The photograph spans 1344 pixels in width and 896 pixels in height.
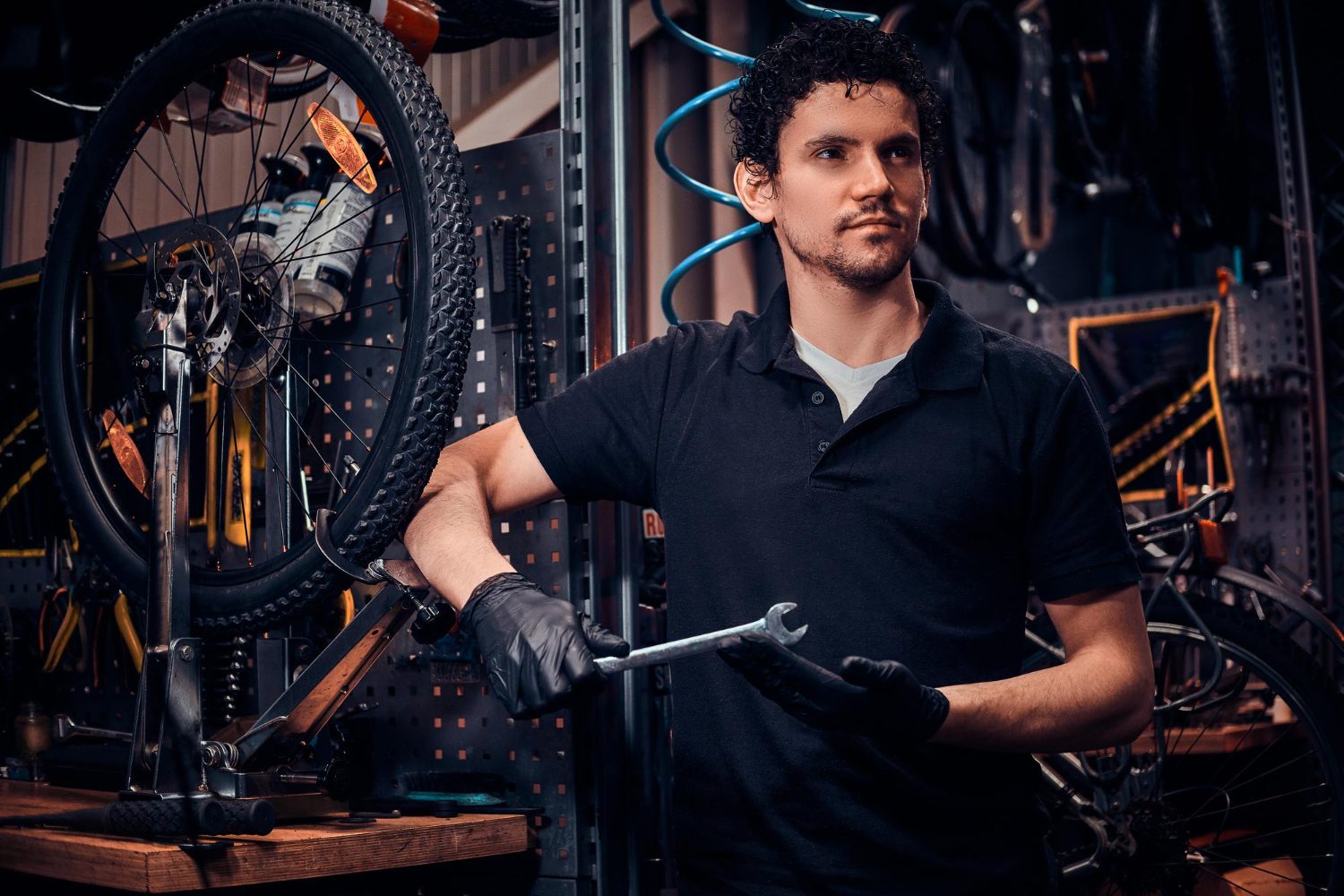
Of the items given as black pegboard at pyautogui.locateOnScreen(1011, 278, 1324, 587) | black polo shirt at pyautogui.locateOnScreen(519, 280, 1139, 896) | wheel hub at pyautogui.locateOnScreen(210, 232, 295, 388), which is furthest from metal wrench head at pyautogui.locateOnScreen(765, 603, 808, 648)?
black pegboard at pyautogui.locateOnScreen(1011, 278, 1324, 587)

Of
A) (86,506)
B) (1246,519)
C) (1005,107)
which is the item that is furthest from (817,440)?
(1005,107)

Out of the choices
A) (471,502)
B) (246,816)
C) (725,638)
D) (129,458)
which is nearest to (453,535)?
(471,502)

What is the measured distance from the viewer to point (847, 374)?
5.04ft

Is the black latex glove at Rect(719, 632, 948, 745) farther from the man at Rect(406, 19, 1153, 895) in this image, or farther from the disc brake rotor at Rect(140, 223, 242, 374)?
the disc brake rotor at Rect(140, 223, 242, 374)

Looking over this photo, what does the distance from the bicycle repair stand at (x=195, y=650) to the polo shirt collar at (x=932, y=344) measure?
1.70 ft

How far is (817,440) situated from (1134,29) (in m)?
4.68

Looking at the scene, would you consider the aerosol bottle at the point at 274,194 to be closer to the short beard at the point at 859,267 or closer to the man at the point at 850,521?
the man at the point at 850,521

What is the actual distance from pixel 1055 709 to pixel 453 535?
70 cm

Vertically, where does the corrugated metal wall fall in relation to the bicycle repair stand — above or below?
above

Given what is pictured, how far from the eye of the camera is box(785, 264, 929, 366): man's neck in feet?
5.06

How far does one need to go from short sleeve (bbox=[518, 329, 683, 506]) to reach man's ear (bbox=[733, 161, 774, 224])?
0.89ft

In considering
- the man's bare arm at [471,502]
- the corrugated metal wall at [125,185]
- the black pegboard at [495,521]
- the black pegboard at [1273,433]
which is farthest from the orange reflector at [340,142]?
the black pegboard at [1273,433]

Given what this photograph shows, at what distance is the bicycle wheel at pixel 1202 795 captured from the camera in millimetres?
2324

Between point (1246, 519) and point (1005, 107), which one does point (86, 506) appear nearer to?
point (1246, 519)
